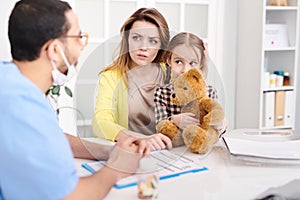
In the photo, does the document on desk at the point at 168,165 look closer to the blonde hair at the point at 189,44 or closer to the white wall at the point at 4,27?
the blonde hair at the point at 189,44

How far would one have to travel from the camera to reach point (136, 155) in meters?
1.16

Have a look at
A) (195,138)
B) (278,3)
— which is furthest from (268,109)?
Result: (195,138)

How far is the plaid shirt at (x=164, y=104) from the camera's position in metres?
1.32

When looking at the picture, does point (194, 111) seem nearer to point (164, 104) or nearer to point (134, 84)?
point (164, 104)

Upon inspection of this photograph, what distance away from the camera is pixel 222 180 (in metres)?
1.16

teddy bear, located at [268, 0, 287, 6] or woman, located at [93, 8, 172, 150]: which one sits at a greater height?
teddy bear, located at [268, 0, 287, 6]

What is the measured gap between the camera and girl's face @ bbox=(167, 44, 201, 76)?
1.29 metres

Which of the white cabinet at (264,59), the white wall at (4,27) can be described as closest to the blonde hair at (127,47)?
the white wall at (4,27)

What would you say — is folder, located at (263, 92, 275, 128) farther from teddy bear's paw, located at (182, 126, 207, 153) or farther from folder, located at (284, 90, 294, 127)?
teddy bear's paw, located at (182, 126, 207, 153)

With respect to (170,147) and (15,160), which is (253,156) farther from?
(15,160)

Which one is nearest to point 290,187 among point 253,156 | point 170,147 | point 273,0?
point 253,156

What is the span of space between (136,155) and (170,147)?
20 centimetres

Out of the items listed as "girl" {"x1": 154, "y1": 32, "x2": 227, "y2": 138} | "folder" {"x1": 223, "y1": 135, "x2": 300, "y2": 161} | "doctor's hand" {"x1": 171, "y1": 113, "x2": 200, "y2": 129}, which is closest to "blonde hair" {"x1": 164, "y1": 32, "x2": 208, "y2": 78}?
"girl" {"x1": 154, "y1": 32, "x2": 227, "y2": 138}

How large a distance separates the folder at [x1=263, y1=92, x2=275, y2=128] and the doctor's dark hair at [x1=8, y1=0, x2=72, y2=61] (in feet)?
8.63
